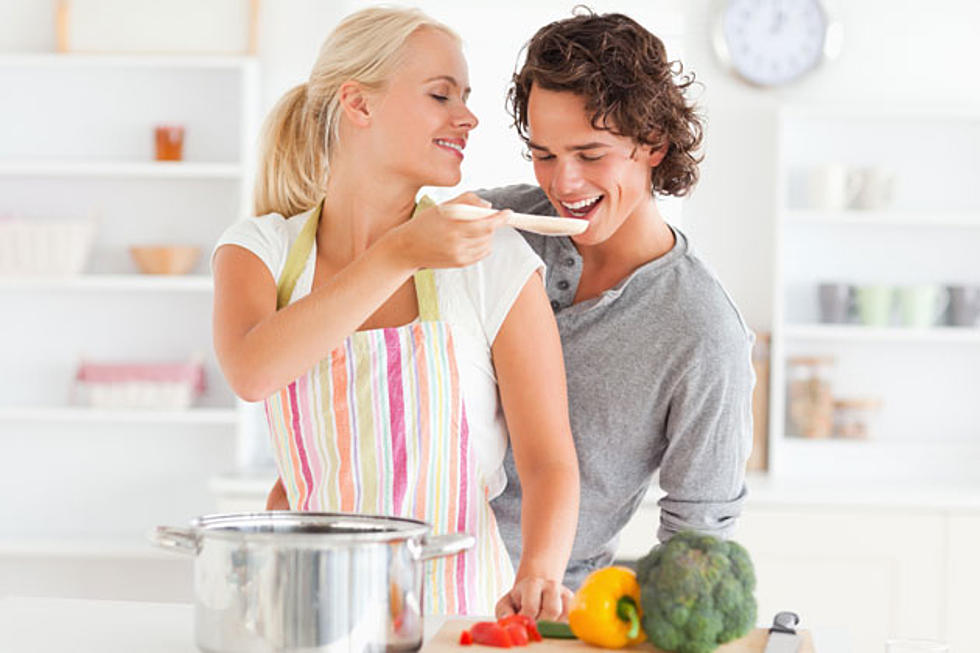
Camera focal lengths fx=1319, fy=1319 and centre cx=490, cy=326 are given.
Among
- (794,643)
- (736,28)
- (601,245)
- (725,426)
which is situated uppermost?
(736,28)

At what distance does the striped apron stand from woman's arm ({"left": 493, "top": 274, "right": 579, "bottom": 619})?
8 cm

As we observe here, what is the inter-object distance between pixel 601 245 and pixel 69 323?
9.28 feet

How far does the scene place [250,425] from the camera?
13.9ft

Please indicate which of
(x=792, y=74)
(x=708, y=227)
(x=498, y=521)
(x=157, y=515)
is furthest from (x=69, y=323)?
(x=498, y=521)

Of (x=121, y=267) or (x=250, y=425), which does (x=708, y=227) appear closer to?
(x=250, y=425)

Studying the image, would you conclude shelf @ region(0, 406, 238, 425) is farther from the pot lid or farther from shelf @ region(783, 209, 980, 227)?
the pot lid

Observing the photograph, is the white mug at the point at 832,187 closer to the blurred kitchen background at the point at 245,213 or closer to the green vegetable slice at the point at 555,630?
the blurred kitchen background at the point at 245,213

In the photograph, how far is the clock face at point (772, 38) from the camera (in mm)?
4227

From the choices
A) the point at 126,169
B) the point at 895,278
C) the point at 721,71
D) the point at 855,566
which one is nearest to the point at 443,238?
the point at 855,566

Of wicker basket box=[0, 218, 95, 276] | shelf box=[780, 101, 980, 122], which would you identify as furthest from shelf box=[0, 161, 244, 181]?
shelf box=[780, 101, 980, 122]

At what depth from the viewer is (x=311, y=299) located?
1.59 m

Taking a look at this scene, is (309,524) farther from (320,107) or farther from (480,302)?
(320,107)

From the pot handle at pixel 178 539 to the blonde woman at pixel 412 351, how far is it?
42 centimetres

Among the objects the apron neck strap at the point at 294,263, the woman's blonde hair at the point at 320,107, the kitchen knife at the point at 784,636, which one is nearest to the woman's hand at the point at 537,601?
the kitchen knife at the point at 784,636
